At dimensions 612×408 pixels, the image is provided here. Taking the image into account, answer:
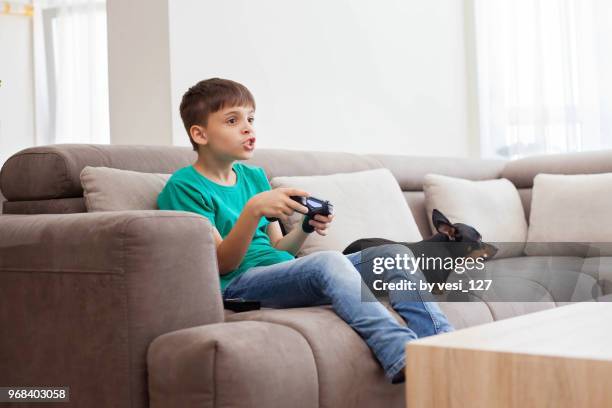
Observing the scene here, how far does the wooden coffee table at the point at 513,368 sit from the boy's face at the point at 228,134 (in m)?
0.93

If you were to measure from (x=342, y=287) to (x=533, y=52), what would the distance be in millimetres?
3395

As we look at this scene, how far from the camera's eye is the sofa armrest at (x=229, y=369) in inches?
60.4

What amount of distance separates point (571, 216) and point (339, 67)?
4.28ft

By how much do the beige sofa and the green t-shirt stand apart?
9.0 inches

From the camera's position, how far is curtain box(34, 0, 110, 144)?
507 centimetres

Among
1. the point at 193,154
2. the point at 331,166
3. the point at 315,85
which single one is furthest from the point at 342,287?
the point at 315,85

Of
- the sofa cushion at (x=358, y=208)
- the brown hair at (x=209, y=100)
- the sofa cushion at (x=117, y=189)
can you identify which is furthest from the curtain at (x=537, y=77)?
the sofa cushion at (x=117, y=189)

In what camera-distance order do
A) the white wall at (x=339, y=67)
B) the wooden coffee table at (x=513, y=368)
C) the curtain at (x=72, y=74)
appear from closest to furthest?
1. the wooden coffee table at (x=513, y=368)
2. the white wall at (x=339, y=67)
3. the curtain at (x=72, y=74)

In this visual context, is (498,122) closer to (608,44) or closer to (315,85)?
(608,44)

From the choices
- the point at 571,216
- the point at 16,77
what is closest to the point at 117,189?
the point at 571,216

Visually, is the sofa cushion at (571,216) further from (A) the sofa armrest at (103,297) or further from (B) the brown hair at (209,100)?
(A) the sofa armrest at (103,297)

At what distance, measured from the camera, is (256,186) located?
7.61ft

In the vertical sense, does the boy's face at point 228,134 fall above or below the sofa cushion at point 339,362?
above

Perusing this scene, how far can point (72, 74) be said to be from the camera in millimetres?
5215
